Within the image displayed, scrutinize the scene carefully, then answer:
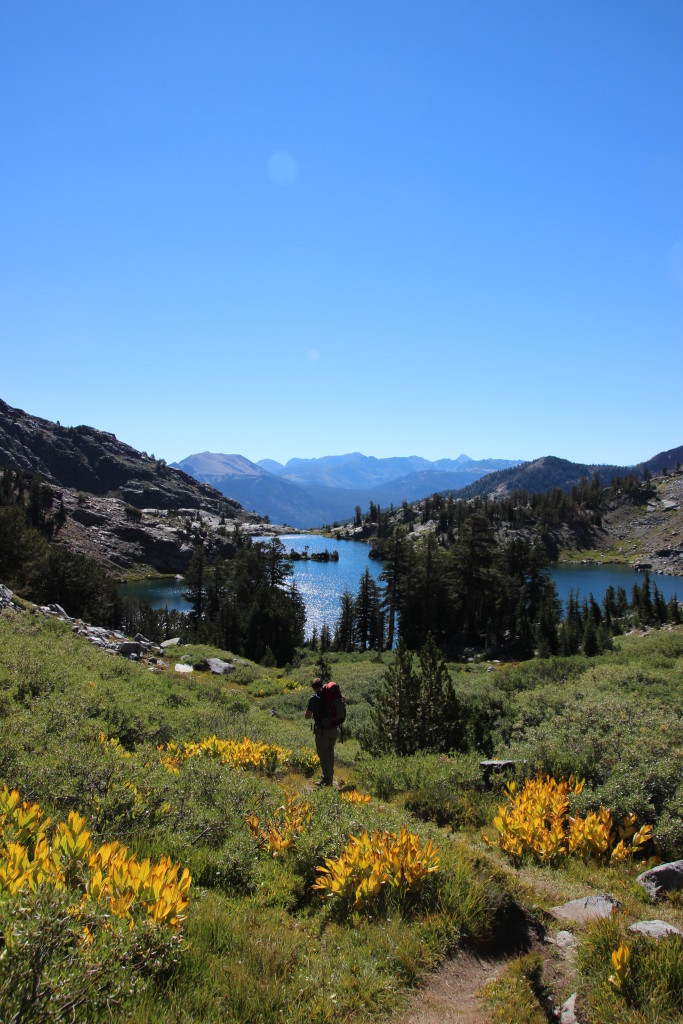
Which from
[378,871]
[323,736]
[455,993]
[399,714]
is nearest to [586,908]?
[455,993]

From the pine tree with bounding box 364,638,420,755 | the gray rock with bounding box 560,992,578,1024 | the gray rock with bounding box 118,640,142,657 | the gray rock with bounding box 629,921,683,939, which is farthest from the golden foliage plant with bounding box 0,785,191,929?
the gray rock with bounding box 118,640,142,657

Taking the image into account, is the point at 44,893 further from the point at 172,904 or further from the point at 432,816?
the point at 432,816

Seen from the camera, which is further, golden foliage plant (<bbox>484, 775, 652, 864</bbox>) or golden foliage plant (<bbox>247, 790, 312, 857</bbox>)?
golden foliage plant (<bbox>484, 775, 652, 864</bbox>)

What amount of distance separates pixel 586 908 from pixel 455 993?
2048mm

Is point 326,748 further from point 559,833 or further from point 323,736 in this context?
point 559,833

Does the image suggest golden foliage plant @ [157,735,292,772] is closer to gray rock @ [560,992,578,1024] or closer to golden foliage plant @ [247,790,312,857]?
golden foliage plant @ [247,790,312,857]

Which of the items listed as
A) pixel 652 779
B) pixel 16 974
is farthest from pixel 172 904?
pixel 652 779

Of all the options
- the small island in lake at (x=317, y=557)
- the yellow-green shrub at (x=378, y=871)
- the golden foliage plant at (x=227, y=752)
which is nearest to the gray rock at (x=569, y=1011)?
the yellow-green shrub at (x=378, y=871)

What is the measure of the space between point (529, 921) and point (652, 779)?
3.72 meters

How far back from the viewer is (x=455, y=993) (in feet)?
14.7

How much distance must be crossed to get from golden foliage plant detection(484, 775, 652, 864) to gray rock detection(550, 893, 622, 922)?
1188 mm

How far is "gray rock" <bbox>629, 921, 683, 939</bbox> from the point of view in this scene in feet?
15.0

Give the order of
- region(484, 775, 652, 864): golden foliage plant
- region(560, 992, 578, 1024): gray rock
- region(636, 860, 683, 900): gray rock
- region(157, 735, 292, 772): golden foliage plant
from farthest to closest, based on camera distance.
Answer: region(157, 735, 292, 772): golden foliage plant → region(484, 775, 652, 864): golden foliage plant → region(636, 860, 683, 900): gray rock → region(560, 992, 578, 1024): gray rock

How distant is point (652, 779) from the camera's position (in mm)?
7930
